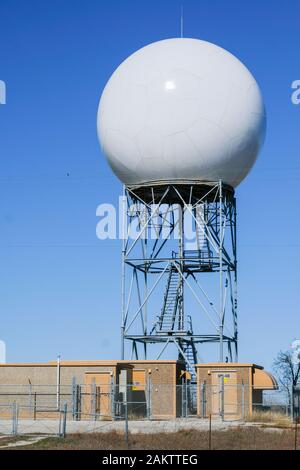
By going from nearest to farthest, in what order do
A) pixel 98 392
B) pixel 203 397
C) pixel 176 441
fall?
pixel 176 441 → pixel 203 397 → pixel 98 392

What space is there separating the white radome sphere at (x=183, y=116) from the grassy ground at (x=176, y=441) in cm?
1568

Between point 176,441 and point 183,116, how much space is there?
63.1 feet

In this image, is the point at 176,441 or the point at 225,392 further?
the point at 225,392

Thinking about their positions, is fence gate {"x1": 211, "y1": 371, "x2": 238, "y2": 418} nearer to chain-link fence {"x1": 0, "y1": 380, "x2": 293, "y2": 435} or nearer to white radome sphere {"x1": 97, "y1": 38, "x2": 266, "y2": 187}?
chain-link fence {"x1": 0, "y1": 380, "x2": 293, "y2": 435}

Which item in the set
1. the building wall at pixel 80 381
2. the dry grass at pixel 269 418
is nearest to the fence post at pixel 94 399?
the building wall at pixel 80 381

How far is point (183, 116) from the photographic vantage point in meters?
42.5

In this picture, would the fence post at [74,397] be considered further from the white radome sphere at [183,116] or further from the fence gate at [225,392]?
the white radome sphere at [183,116]

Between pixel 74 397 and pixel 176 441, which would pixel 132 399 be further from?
pixel 176 441

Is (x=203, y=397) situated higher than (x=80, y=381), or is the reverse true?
(x=80, y=381)

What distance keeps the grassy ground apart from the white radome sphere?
51.5 feet

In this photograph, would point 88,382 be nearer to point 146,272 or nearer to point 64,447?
point 146,272

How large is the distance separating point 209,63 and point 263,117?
3727 millimetres

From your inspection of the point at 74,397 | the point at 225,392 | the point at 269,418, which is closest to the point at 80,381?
the point at 74,397

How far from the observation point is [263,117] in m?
44.8
